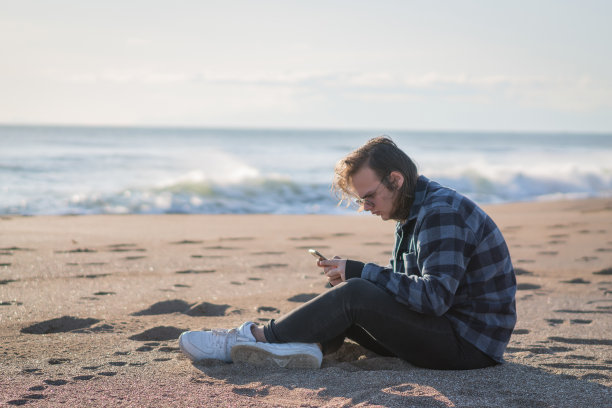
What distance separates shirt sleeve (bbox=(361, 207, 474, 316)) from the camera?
277cm

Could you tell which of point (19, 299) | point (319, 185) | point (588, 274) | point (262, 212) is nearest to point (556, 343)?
point (588, 274)

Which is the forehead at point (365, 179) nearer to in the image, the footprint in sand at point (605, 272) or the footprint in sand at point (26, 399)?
the footprint in sand at point (26, 399)

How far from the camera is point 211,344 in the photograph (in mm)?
3262

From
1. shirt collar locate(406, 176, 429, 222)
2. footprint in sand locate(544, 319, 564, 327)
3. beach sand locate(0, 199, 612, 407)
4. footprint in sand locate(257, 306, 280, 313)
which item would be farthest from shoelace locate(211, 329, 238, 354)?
footprint in sand locate(544, 319, 564, 327)

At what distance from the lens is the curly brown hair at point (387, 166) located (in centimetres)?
294

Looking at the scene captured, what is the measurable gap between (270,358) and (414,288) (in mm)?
834

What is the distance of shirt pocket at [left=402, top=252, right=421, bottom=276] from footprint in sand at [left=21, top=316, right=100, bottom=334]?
7.15ft

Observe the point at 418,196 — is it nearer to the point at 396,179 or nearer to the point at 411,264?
the point at 396,179

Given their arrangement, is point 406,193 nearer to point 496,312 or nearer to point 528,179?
Answer: point 496,312

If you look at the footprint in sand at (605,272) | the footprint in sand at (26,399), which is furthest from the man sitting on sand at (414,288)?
the footprint in sand at (605,272)

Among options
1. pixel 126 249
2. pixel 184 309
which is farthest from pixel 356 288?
pixel 126 249

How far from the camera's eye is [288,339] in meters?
3.15

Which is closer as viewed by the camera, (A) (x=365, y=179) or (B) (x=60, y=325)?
(A) (x=365, y=179)

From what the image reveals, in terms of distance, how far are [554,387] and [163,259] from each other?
451 centimetres
